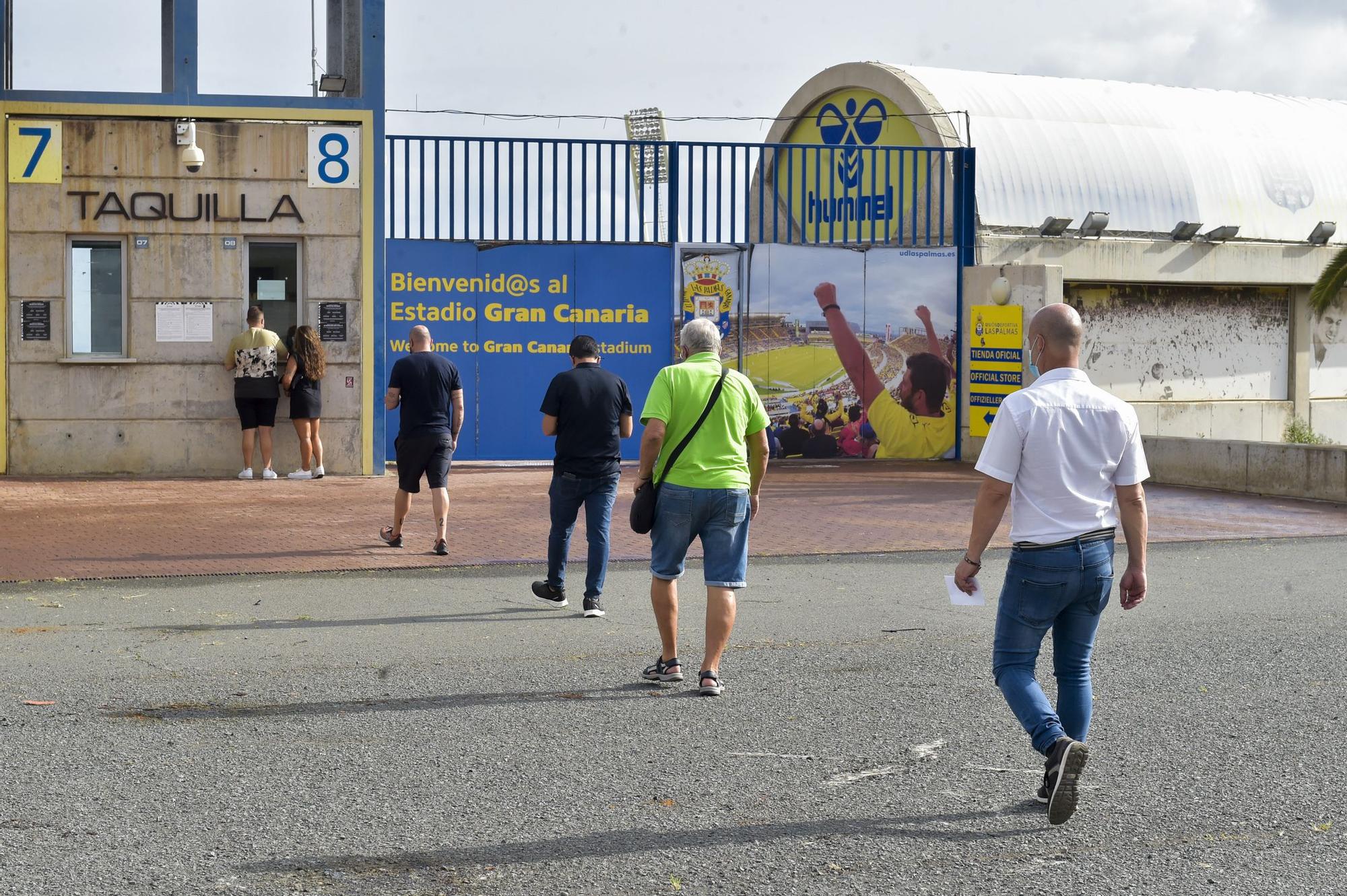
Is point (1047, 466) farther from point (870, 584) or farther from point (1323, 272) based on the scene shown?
point (1323, 272)

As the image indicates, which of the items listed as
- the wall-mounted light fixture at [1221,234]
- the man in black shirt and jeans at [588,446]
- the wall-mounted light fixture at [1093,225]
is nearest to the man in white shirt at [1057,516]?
the man in black shirt and jeans at [588,446]

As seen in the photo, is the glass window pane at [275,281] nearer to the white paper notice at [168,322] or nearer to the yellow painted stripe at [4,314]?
the white paper notice at [168,322]

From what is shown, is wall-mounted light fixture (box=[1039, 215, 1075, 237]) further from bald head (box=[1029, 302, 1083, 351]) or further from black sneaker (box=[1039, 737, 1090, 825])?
black sneaker (box=[1039, 737, 1090, 825])

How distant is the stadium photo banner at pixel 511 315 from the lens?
61.5ft

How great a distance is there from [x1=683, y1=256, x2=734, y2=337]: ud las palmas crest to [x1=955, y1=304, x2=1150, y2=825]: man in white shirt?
1481cm

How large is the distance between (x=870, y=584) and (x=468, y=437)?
9.61m

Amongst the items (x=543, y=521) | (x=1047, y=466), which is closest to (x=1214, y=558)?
(x=543, y=521)

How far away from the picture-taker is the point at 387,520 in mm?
13250

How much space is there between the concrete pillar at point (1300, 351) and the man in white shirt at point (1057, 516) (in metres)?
21.0

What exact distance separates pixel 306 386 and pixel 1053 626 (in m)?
12.9

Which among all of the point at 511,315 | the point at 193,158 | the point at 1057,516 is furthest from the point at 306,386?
the point at 1057,516

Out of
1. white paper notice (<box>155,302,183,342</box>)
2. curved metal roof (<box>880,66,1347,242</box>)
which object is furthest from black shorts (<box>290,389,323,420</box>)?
curved metal roof (<box>880,66,1347,242</box>)

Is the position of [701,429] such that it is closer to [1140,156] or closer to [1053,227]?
[1053,227]

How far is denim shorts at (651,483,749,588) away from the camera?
22.1 ft
